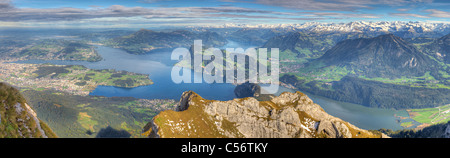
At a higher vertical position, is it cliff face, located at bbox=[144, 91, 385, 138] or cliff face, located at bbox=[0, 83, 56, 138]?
cliff face, located at bbox=[0, 83, 56, 138]

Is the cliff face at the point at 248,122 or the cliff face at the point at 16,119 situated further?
the cliff face at the point at 248,122

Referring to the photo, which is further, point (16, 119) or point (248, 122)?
point (248, 122)

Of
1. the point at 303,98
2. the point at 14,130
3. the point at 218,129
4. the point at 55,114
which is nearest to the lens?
the point at 14,130

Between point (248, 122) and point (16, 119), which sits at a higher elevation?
point (16, 119)

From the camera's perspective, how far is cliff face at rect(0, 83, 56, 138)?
3553 centimetres

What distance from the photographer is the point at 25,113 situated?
1575 inches

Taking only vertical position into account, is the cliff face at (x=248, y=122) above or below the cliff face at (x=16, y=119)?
below

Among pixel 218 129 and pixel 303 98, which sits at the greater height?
pixel 303 98

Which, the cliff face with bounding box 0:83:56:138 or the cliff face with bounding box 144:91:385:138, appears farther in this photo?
the cliff face with bounding box 144:91:385:138

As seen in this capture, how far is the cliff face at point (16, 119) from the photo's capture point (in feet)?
117

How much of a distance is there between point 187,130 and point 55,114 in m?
131

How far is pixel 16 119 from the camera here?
124 ft
